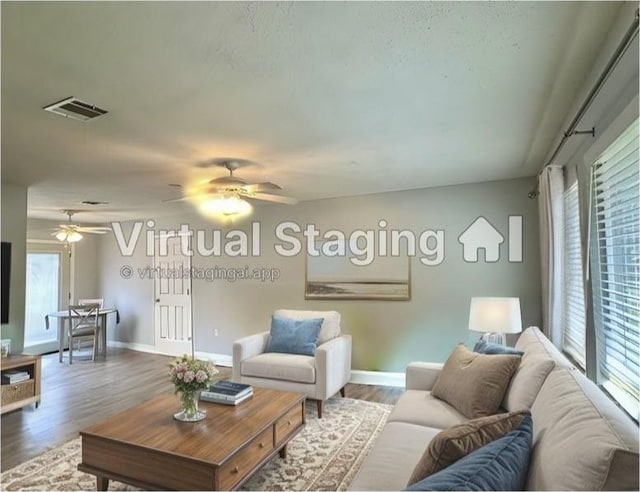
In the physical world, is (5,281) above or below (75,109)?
below

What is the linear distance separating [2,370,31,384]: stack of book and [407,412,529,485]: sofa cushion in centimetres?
406

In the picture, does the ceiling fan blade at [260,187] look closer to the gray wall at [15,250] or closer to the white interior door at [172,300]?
the gray wall at [15,250]

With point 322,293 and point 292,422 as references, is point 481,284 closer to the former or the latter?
point 322,293

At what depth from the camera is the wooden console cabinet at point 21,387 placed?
12.1 feet

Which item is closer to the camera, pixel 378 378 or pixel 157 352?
pixel 378 378

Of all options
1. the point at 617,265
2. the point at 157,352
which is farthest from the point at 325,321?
the point at 157,352

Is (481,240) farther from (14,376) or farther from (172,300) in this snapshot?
(14,376)

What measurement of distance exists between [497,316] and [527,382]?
1323 millimetres

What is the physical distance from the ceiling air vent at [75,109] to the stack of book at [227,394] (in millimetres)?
1945

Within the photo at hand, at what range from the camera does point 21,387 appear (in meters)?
3.83

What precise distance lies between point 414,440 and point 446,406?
54 cm

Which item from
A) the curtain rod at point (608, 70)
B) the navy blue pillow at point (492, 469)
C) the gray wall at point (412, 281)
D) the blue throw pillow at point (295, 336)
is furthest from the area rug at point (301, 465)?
the curtain rod at point (608, 70)

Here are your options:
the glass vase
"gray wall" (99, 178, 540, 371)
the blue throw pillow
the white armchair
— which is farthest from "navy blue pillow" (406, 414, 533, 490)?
"gray wall" (99, 178, 540, 371)

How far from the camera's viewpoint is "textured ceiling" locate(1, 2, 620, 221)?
144 cm
